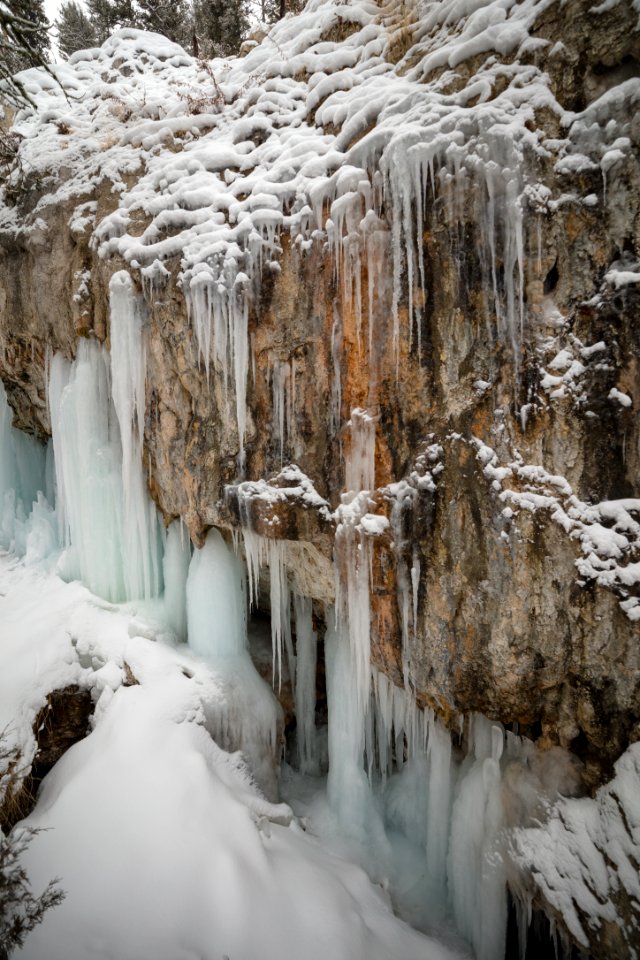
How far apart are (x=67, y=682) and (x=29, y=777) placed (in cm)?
82

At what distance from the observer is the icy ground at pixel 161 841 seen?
3035 mm

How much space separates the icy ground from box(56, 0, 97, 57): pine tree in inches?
635

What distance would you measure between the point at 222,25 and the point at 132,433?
12.0 m

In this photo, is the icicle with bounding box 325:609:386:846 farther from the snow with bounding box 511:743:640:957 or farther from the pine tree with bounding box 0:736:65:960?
the pine tree with bounding box 0:736:65:960

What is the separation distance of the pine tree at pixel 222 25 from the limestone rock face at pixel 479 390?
861 cm

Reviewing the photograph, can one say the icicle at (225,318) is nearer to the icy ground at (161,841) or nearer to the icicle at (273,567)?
the icicle at (273,567)

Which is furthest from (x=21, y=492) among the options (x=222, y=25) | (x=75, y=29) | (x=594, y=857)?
(x=75, y=29)

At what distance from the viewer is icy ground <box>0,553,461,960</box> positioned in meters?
3.04

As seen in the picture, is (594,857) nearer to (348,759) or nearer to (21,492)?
(348,759)

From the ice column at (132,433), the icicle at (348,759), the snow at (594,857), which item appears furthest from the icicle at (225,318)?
the snow at (594,857)

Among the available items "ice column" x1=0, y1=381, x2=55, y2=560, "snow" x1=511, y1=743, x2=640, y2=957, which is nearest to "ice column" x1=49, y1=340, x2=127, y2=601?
"ice column" x1=0, y1=381, x2=55, y2=560

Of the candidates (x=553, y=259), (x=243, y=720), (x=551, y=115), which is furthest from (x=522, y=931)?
(x=551, y=115)

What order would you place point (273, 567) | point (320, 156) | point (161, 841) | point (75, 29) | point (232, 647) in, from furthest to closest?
point (75, 29) < point (232, 647) < point (273, 567) < point (320, 156) < point (161, 841)

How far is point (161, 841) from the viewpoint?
344cm
